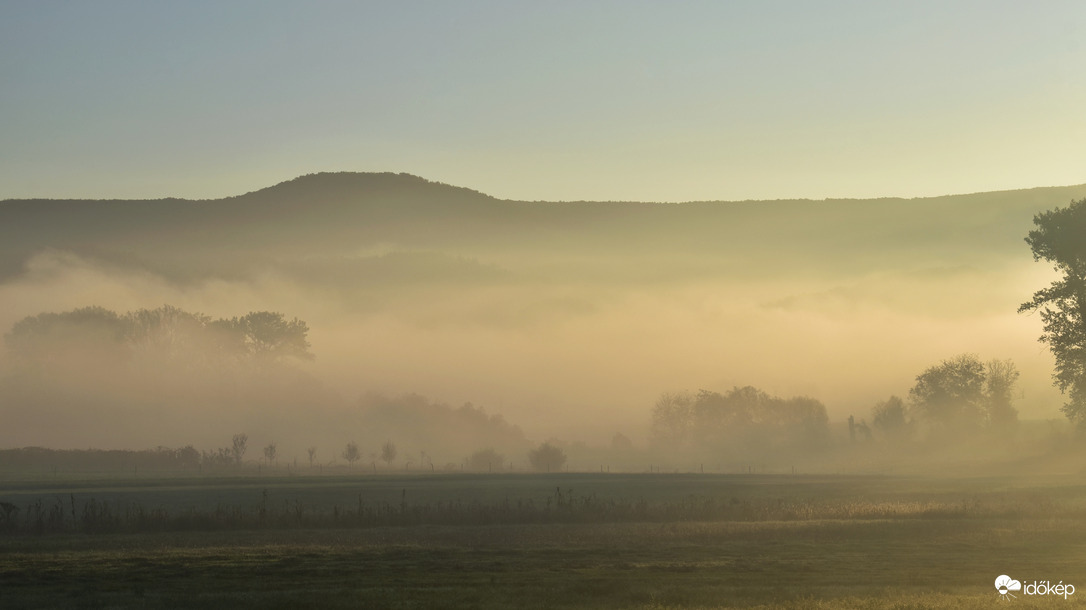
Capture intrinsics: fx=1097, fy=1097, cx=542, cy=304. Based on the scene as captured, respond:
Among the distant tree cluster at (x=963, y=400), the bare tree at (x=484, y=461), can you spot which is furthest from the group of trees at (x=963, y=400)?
the bare tree at (x=484, y=461)

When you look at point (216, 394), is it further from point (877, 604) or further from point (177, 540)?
point (877, 604)

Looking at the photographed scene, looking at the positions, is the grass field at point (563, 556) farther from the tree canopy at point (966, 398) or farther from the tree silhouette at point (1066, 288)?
the tree canopy at point (966, 398)

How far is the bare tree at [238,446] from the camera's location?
524 feet

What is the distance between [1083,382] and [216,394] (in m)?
141

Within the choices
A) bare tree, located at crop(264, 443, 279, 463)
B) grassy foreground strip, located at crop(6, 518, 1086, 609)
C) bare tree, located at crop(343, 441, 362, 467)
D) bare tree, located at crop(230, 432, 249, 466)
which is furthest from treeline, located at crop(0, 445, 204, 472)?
grassy foreground strip, located at crop(6, 518, 1086, 609)

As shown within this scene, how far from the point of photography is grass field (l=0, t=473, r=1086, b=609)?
32.4 m

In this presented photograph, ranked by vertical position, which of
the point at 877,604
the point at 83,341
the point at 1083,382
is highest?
the point at 83,341

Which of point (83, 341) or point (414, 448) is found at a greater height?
point (83, 341)

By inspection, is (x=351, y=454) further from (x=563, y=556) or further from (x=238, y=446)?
(x=563, y=556)

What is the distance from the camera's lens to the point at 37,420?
17575 centimetres

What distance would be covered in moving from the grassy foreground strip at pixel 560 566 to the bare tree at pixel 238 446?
368 ft

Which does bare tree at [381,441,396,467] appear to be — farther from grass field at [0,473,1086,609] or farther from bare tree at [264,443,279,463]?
grass field at [0,473,1086,609]

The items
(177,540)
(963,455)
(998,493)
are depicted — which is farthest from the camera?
(963,455)

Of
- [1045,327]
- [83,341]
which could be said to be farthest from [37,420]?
[1045,327]
